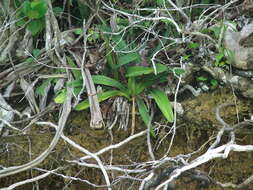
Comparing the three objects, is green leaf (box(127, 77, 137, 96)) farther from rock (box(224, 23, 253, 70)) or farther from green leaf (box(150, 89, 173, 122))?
rock (box(224, 23, 253, 70))

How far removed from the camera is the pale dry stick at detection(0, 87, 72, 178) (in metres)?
1.18

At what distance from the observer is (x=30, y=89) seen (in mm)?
1415

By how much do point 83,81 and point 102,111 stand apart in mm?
136

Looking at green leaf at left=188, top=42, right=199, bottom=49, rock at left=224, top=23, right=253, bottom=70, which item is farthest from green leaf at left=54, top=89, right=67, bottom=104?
rock at left=224, top=23, right=253, bottom=70

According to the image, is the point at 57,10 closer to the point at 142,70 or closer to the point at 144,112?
the point at 142,70

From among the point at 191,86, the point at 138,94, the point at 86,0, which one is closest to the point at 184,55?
the point at 191,86

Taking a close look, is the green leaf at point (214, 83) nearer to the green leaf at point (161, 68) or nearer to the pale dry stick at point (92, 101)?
the green leaf at point (161, 68)

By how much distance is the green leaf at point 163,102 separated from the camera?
4.18 ft

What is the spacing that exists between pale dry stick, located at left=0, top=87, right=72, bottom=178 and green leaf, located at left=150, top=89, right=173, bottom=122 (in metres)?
0.31

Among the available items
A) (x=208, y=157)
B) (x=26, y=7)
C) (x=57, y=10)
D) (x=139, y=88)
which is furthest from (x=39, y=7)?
(x=208, y=157)

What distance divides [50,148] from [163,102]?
1.42 feet

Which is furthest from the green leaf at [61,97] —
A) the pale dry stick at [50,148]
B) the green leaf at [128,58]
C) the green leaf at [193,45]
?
the green leaf at [193,45]

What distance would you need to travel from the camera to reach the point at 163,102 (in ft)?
4.28

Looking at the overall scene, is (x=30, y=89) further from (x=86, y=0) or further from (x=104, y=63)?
(x=86, y=0)
